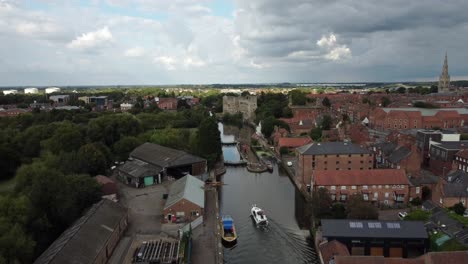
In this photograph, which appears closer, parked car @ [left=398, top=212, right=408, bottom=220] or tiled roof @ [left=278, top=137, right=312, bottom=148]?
parked car @ [left=398, top=212, right=408, bottom=220]

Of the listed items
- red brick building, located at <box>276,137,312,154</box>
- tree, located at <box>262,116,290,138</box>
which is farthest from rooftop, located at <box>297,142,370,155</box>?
tree, located at <box>262,116,290,138</box>

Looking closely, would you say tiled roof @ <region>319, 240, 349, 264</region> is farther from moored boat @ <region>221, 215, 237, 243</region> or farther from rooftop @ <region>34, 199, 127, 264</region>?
rooftop @ <region>34, 199, 127, 264</region>

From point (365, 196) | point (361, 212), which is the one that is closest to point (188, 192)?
point (361, 212)

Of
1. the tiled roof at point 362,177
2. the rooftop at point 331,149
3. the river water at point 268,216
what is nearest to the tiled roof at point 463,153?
the tiled roof at point 362,177

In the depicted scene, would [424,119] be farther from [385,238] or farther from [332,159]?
[385,238]

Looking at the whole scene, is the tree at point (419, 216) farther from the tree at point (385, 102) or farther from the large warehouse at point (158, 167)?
the tree at point (385, 102)

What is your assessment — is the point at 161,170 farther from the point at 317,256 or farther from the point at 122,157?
the point at 317,256

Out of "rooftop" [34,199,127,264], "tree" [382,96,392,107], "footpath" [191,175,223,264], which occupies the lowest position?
"footpath" [191,175,223,264]
